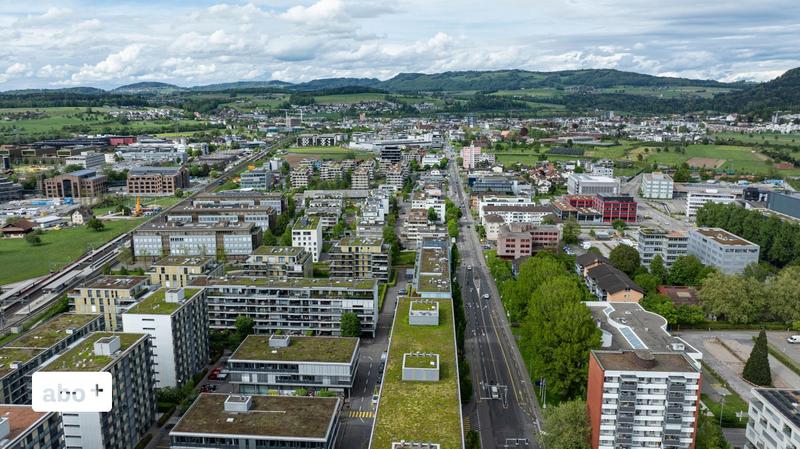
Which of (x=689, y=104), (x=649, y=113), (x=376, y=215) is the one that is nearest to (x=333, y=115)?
(x=649, y=113)

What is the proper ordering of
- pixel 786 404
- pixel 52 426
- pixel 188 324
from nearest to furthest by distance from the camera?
1. pixel 52 426
2. pixel 786 404
3. pixel 188 324

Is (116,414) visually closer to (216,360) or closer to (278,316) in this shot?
(216,360)

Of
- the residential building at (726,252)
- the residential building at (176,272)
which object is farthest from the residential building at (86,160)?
the residential building at (726,252)

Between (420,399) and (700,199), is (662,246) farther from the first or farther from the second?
(420,399)

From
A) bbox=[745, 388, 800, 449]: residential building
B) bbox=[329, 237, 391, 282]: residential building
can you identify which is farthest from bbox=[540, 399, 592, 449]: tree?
bbox=[329, 237, 391, 282]: residential building

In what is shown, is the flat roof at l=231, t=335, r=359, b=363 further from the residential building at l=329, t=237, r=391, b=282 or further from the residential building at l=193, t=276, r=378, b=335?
the residential building at l=329, t=237, r=391, b=282

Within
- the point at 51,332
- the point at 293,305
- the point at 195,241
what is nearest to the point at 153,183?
the point at 195,241
